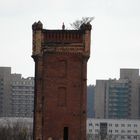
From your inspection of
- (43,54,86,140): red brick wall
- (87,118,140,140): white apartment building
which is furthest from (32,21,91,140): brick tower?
(87,118,140,140): white apartment building

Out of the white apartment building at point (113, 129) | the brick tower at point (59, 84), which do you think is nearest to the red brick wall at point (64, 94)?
the brick tower at point (59, 84)

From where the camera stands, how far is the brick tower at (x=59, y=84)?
45.7m

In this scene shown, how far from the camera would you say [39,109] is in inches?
1796

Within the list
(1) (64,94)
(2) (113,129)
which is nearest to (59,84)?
(1) (64,94)

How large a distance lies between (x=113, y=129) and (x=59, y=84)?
122432 mm

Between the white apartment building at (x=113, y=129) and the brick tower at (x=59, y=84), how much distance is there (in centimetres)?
11493

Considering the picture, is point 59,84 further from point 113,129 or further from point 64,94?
point 113,129

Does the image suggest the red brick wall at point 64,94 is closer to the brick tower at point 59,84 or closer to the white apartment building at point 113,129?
the brick tower at point 59,84

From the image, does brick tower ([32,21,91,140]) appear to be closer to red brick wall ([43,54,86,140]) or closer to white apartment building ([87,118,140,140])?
red brick wall ([43,54,86,140])

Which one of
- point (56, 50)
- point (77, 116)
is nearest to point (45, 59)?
point (56, 50)

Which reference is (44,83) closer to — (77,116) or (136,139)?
(77,116)

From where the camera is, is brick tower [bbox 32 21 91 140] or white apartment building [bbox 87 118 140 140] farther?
white apartment building [bbox 87 118 140 140]

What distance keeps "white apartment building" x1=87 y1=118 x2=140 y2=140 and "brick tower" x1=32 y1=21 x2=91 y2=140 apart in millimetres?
114934

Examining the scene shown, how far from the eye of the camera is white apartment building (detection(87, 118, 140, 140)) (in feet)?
537
